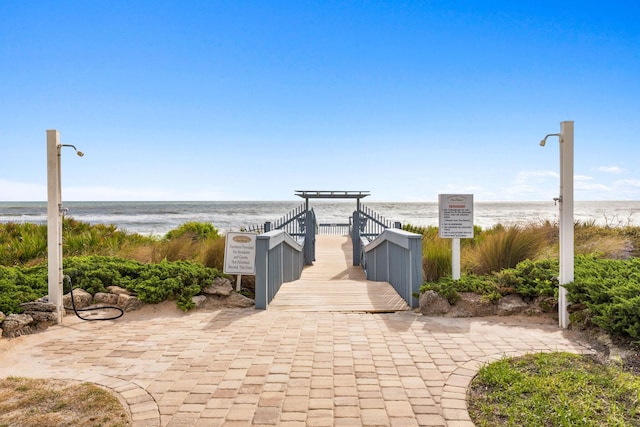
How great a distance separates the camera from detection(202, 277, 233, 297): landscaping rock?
24.4 ft

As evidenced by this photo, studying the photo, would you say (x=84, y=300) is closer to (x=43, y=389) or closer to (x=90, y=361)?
(x=90, y=361)

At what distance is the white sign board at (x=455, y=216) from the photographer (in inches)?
301

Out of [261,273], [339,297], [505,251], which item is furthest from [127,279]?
[505,251]

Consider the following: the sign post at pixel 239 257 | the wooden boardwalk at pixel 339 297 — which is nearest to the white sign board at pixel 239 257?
the sign post at pixel 239 257

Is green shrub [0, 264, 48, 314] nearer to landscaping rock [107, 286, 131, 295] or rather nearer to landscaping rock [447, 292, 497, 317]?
landscaping rock [107, 286, 131, 295]

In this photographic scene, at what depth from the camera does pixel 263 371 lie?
14.4 feet

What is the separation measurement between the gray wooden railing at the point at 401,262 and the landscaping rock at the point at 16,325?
526cm

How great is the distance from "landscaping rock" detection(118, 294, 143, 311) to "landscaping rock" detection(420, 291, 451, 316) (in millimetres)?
4289

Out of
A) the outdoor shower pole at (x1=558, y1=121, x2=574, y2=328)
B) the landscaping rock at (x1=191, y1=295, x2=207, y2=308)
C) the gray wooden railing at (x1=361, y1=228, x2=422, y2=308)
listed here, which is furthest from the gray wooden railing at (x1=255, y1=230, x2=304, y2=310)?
the outdoor shower pole at (x1=558, y1=121, x2=574, y2=328)

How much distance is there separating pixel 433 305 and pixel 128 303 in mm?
4565

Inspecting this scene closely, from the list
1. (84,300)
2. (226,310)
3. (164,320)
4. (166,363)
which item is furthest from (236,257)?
(166,363)

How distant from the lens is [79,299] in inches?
278

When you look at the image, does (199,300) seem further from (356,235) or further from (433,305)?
(356,235)

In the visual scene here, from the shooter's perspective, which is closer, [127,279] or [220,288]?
[220,288]
